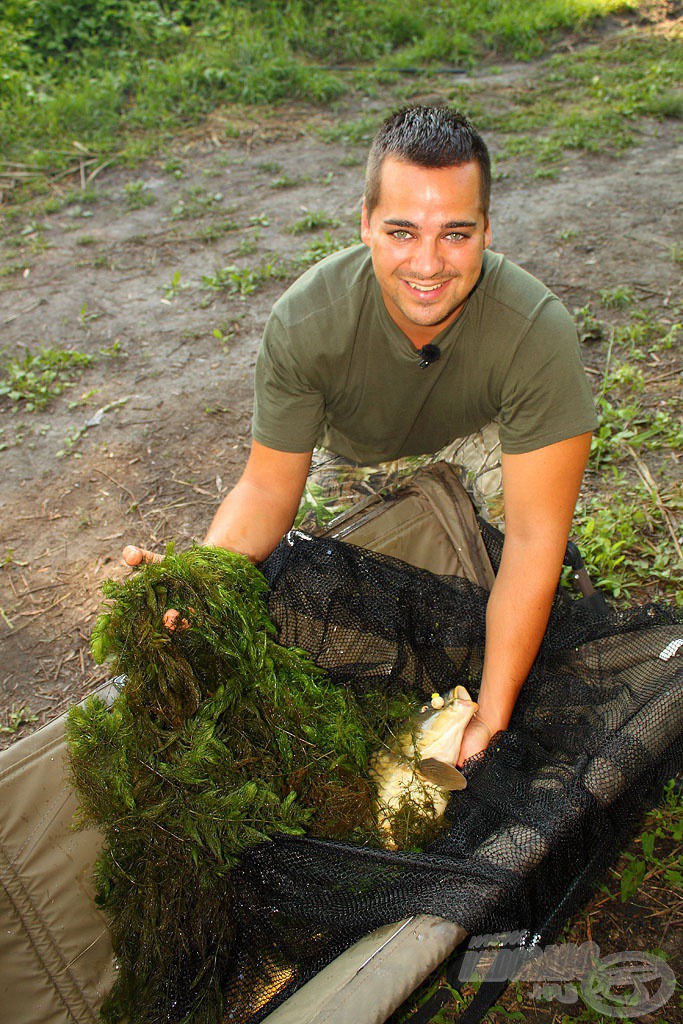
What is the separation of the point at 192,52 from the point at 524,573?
643 cm

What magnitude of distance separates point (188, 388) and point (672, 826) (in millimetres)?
2787

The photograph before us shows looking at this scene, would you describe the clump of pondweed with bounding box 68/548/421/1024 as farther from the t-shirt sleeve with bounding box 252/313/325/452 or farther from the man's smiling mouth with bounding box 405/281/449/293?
the man's smiling mouth with bounding box 405/281/449/293

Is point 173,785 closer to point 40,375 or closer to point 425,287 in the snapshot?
point 425,287

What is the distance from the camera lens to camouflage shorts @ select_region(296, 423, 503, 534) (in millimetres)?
2660

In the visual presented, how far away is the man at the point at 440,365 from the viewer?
6.55 feet

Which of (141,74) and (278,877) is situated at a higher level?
(141,74)

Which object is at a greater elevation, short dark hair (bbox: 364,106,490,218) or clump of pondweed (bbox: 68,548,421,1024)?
short dark hair (bbox: 364,106,490,218)

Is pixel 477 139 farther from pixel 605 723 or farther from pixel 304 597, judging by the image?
pixel 605 723

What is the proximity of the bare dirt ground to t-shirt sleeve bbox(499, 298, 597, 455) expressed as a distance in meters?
1.14

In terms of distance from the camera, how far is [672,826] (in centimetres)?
210

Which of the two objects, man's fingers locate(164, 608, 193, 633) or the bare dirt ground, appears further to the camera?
the bare dirt ground

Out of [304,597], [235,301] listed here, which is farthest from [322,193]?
[304,597]

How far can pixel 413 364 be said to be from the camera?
2232mm

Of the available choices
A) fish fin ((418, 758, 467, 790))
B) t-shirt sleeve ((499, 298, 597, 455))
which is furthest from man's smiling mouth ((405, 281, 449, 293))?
fish fin ((418, 758, 467, 790))
